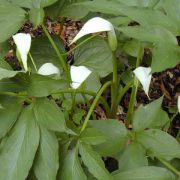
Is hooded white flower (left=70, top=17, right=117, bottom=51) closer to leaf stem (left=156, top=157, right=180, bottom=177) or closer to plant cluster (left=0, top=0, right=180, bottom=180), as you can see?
plant cluster (left=0, top=0, right=180, bottom=180)

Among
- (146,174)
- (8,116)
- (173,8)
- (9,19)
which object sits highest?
(173,8)

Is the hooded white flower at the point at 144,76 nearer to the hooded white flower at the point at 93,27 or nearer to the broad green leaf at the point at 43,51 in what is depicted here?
the hooded white flower at the point at 93,27

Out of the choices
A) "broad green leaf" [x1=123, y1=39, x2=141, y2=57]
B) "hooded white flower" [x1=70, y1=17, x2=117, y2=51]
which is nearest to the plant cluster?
"hooded white flower" [x1=70, y1=17, x2=117, y2=51]

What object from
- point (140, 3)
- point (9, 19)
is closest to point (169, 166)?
point (140, 3)

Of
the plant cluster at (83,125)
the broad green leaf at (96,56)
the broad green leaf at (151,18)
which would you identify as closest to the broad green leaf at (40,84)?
the plant cluster at (83,125)

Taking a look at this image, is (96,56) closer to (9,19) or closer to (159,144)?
(9,19)
